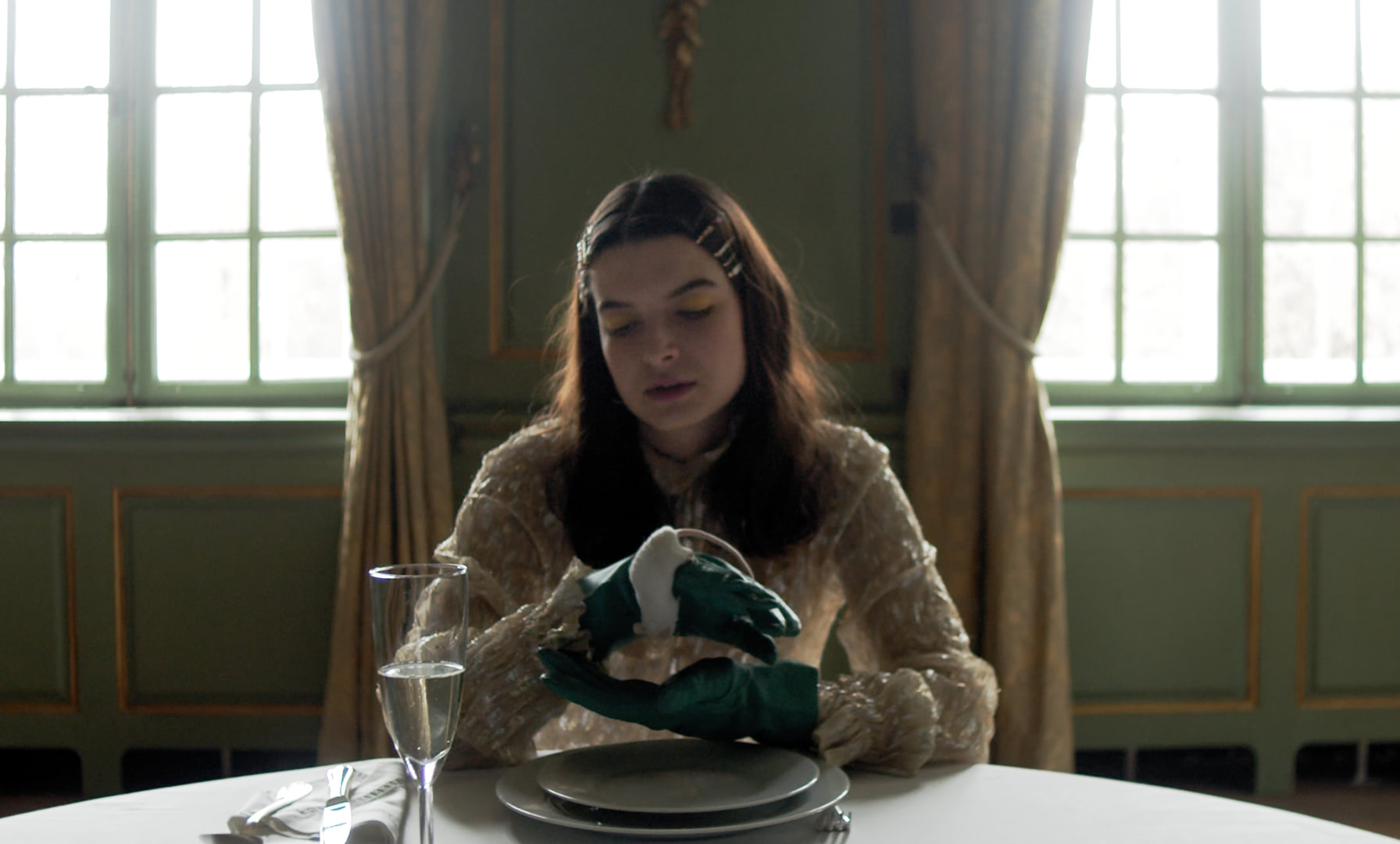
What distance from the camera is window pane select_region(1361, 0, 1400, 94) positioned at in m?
2.86

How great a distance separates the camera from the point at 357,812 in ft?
2.42

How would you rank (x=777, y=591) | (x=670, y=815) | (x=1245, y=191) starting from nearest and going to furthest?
(x=670, y=815) < (x=777, y=591) < (x=1245, y=191)

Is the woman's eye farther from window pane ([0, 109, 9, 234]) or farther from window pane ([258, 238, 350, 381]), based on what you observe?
window pane ([0, 109, 9, 234])

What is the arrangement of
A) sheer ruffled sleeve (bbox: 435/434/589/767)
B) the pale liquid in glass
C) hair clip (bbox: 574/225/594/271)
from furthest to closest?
hair clip (bbox: 574/225/594/271), sheer ruffled sleeve (bbox: 435/434/589/767), the pale liquid in glass

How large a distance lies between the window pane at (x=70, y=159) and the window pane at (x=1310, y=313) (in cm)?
299

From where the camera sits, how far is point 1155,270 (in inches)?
113

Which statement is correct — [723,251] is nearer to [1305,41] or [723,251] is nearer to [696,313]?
[696,313]

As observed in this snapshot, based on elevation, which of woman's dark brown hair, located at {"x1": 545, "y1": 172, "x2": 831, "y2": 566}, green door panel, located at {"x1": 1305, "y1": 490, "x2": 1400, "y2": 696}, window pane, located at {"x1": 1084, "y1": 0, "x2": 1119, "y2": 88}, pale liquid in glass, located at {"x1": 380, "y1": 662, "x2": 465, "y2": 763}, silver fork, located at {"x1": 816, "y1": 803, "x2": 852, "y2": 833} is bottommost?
green door panel, located at {"x1": 1305, "y1": 490, "x2": 1400, "y2": 696}

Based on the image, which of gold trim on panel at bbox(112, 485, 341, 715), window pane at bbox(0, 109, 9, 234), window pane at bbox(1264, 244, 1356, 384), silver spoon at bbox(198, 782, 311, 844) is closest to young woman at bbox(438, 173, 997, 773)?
silver spoon at bbox(198, 782, 311, 844)

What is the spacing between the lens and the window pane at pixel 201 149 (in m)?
2.87

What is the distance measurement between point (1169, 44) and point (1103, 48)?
0.57 feet

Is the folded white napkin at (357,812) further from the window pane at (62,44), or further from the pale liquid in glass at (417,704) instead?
the window pane at (62,44)

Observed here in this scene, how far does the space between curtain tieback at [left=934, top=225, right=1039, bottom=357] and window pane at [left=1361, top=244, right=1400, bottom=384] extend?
1.01 metres

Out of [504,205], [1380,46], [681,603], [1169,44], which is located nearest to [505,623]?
[681,603]
